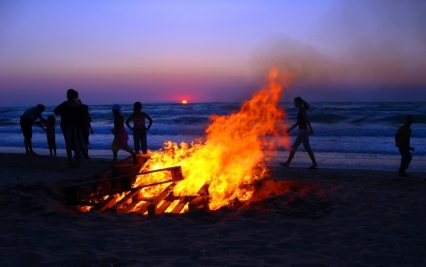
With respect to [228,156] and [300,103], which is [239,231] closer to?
[228,156]

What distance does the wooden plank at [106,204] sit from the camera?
22.1 feet

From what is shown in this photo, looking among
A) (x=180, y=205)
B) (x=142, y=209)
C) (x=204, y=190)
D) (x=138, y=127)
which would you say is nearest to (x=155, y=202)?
(x=142, y=209)

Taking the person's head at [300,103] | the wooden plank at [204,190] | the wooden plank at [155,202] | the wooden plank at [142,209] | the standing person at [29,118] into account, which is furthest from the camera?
the standing person at [29,118]

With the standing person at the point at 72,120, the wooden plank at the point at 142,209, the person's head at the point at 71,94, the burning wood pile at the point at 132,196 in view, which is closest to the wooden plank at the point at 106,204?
the burning wood pile at the point at 132,196

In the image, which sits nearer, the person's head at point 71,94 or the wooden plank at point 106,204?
the wooden plank at point 106,204

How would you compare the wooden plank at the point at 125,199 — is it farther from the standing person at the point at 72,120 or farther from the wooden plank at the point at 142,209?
the standing person at the point at 72,120

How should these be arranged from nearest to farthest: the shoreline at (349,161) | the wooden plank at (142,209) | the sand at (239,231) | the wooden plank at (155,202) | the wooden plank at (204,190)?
the sand at (239,231) < the wooden plank at (155,202) < the wooden plank at (142,209) < the wooden plank at (204,190) < the shoreline at (349,161)

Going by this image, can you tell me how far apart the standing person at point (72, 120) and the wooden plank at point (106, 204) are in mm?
3945

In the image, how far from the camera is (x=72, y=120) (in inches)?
416

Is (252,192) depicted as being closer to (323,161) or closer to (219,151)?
(219,151)

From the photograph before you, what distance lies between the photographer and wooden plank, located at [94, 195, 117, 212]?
22.1 feet

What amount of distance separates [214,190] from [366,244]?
3117 mm

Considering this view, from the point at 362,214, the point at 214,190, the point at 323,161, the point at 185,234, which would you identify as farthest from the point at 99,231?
the point at 323,161

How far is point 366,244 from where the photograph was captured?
516 cm
